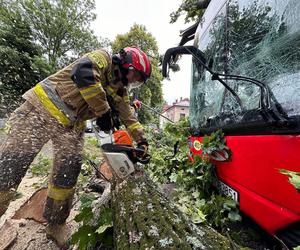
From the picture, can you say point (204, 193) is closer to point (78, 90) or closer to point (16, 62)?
point (78, 90)

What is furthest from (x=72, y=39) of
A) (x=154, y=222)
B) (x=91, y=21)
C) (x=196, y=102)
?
(x=154, y=222)

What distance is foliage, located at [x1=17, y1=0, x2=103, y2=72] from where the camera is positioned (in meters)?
22.8

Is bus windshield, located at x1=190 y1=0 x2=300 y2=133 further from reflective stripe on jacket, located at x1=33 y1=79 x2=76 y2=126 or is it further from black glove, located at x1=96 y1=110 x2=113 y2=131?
reflective stripe on jacket, located at x1=33 y1=79 x2=76 y2=126

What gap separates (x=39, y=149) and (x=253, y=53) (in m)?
1.95

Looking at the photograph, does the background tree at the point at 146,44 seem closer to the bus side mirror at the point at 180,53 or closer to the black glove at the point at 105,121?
the black glove at the point at 105,121

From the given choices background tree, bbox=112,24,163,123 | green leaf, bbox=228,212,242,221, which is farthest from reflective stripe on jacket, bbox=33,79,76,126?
background tree, bbox=112,24,163,123

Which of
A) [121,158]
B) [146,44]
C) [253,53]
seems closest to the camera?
[253,53]

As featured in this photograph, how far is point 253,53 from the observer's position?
162 centimetres

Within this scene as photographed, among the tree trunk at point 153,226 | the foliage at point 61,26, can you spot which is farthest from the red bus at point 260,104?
the foliage at point 61,26

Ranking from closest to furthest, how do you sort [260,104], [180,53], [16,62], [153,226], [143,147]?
Result: 1. [153,226]
2. [260,104]
3. [180,53]
4. [143,147]
5. [16,62]

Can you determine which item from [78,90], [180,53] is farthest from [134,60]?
[180,53]

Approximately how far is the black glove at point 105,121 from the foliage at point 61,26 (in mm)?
21856

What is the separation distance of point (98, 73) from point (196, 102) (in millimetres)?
1181

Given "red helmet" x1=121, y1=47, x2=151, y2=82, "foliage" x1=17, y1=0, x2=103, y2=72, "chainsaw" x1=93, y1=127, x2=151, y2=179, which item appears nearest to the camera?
"chainsaw" x1=93, y1=127, x2=151, y2=179
